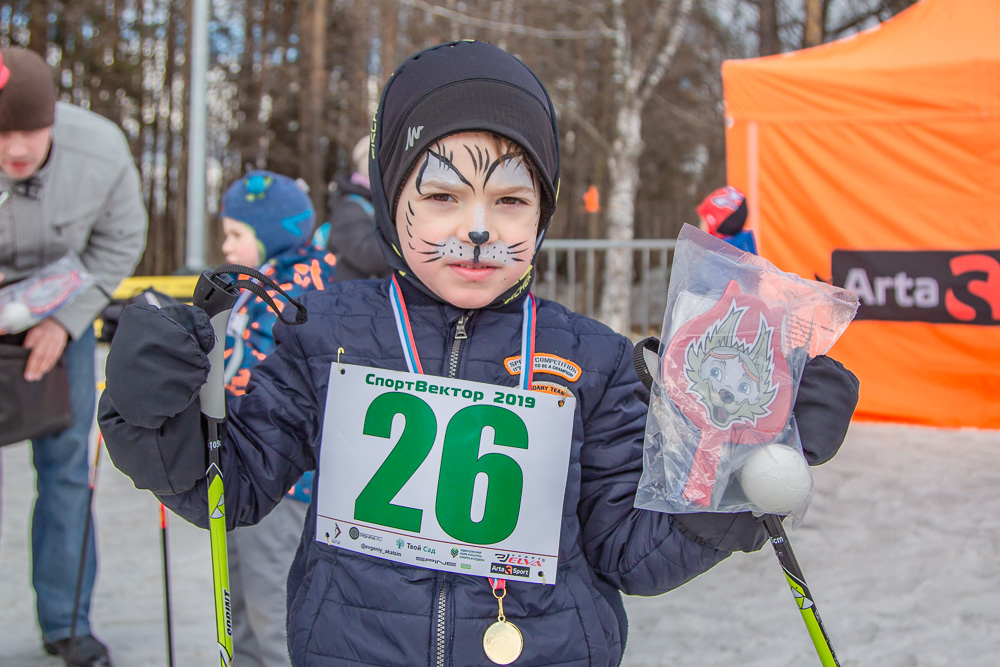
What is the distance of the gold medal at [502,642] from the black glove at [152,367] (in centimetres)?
64

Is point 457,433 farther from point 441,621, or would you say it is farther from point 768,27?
point 768,27

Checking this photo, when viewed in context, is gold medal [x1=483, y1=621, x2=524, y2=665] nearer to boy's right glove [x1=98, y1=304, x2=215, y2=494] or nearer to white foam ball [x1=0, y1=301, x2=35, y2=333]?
boy's right glove [x1=98, y1=304, x2=215, y2=494]

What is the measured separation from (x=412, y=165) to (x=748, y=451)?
0.76 m

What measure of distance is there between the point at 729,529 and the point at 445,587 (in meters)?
0.50

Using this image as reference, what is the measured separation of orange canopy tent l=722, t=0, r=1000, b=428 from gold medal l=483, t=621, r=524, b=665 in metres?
5.11

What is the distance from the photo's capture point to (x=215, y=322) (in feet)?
4.66

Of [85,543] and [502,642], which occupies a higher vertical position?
[502,642]

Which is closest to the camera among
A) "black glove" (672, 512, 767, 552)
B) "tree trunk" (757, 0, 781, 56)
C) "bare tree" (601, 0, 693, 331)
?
"black glove" (672, 512, 767, 552)

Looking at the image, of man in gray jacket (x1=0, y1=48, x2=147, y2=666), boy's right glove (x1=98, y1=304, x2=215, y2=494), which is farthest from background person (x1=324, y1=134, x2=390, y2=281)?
boy's right glove (x1=98, y1=304, x2=215, y2=494)

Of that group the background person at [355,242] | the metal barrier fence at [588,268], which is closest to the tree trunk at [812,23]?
the metal barrier fence at [588,268]

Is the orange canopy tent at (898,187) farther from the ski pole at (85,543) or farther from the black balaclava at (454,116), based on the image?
the black balaclava at (454,116)

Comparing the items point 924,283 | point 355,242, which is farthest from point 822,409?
point 924,283

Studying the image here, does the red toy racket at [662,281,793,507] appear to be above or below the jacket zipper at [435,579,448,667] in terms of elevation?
above

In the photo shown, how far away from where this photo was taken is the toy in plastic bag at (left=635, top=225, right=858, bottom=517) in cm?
130
